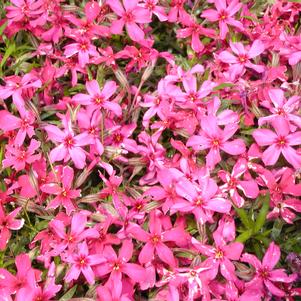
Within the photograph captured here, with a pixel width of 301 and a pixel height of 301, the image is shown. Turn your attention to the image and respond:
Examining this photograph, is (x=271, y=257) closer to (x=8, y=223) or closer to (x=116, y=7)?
(x=8, y=223)

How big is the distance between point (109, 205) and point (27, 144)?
45 centimetres

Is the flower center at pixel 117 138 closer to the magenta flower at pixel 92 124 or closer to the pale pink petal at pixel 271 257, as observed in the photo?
the magenta flower at pixel 92 124

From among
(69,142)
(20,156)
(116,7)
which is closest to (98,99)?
(69,142)

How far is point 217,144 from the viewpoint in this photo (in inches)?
77.2

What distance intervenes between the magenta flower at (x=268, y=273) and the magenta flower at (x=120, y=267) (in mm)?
361

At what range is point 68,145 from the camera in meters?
1.98

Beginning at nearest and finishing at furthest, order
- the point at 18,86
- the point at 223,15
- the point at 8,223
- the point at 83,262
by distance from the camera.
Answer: the point at 83,262
the point at 8,223
the point at 18,86
the point at 223,15

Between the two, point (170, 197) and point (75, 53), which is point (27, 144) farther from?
point (170, 197)

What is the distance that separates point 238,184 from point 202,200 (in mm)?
160

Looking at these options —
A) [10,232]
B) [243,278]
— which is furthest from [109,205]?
[243,278]

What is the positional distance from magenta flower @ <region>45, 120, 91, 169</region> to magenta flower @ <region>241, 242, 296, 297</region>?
67 cm

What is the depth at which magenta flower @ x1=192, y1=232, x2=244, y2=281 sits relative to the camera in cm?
177

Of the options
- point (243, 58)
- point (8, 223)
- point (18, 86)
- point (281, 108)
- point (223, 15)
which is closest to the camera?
point (8, 223)

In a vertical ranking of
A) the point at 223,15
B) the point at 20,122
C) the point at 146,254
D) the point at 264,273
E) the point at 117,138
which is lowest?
the point at 264,273
